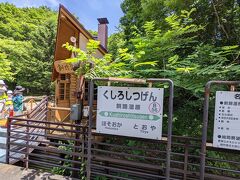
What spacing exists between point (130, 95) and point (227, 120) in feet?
4.88

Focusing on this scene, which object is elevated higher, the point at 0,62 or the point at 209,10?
the point at 209,10

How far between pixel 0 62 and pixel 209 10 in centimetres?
1073

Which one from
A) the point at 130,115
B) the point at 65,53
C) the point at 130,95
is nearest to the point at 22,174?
the point at 130,115

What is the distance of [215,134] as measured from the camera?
3.02 meters

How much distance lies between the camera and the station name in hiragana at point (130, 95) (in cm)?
332

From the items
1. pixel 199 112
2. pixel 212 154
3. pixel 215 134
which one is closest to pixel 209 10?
pixel 199 112

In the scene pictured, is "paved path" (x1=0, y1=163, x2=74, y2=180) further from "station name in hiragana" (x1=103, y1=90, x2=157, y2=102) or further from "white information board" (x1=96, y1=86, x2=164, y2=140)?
"station name in hiragana" (x1=103, y1=90, x2=157, y2=102)

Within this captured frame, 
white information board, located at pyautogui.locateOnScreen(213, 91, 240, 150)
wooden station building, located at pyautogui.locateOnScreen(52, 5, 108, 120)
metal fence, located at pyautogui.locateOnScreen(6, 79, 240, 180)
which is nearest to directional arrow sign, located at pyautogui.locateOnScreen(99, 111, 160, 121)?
metal fence, located at pyautogui.locateOnScreen(6, 79, 240, 180)

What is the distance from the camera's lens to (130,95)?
3438mm

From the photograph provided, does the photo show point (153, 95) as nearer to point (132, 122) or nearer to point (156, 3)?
point (132, 122)

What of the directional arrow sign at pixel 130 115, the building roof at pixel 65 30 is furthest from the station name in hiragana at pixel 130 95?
the building roof at pixel 65 30

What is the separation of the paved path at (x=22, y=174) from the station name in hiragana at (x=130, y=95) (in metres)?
2.10

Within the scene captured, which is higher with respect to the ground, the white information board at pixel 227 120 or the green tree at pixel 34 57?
the green tree at pixel 34 57

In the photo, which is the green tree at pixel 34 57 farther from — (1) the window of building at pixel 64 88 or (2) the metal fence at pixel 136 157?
(2) the metal fence at pixel 136 157
